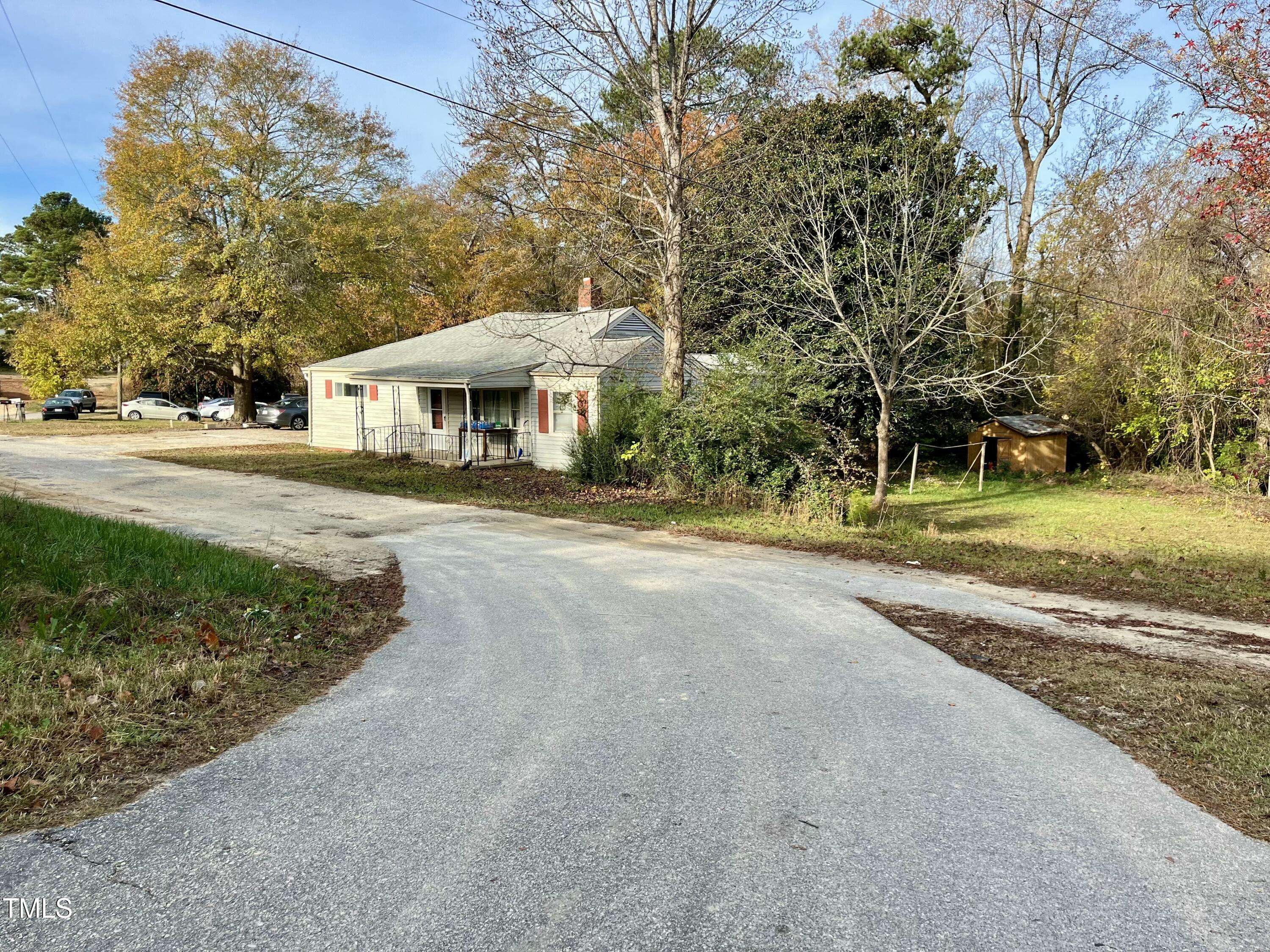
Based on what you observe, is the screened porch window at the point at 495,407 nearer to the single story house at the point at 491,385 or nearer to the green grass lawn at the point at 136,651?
the single story house at the point at 491,385

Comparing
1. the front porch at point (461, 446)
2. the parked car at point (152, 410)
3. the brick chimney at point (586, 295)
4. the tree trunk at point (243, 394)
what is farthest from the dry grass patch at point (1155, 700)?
the parked car at point (152, 410)

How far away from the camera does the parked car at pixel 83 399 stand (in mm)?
48594

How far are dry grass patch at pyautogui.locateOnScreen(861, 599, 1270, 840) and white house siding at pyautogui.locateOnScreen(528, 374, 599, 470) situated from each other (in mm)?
13778

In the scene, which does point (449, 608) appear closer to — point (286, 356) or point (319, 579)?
point (319, 579)

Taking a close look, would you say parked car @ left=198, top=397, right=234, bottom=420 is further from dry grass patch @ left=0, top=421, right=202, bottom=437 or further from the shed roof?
the shed roof

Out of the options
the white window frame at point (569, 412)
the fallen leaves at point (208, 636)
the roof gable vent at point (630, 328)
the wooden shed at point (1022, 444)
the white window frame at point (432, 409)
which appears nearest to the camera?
the fallen leaves at point (208, 636)

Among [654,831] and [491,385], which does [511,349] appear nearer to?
[491,385]

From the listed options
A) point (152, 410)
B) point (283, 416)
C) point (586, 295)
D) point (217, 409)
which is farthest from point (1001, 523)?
point (152, 410)

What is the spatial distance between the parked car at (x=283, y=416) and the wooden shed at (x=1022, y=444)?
29.3 metres

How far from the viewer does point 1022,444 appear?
88.3ft

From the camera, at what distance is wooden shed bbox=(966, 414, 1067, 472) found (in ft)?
85.6

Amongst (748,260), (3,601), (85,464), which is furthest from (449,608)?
(85,464)

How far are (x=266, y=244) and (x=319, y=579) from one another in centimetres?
2886

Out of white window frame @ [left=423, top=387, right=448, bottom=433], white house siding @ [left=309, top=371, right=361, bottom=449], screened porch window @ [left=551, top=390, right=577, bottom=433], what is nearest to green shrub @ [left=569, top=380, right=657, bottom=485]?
screened porch window @ [left=551, top=390, right=577, bottom=433]
